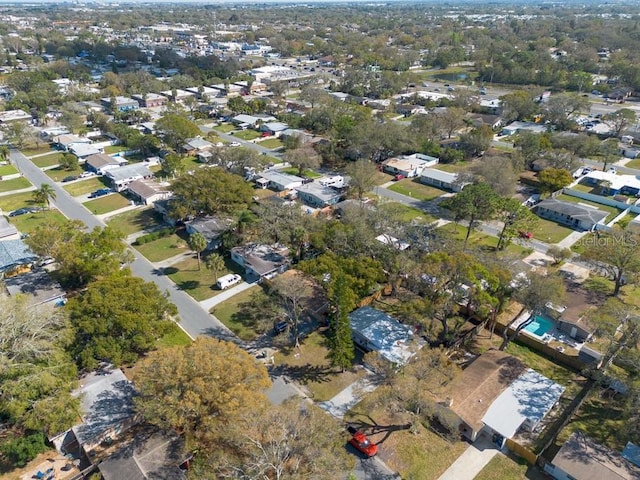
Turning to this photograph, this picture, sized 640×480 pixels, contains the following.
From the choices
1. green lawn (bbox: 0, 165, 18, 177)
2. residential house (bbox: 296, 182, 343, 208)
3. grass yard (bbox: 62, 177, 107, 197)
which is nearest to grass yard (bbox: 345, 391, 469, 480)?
residential house (bbox: 296, 182, 343, 208)

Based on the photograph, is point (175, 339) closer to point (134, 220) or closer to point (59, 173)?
point (134, 220)

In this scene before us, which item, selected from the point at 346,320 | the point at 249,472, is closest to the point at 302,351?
the point at 346,320

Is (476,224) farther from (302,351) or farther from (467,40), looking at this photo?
(467,40)

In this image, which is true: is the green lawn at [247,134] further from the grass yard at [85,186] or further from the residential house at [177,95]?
the residential house at [177,95]

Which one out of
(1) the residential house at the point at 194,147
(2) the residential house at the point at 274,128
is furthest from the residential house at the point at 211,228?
(2) the residential house at the point at 274,128

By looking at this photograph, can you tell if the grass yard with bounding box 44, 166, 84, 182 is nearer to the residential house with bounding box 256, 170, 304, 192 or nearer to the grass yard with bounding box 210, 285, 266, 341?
the residential house with bounding box 256, 170, 304, 192
